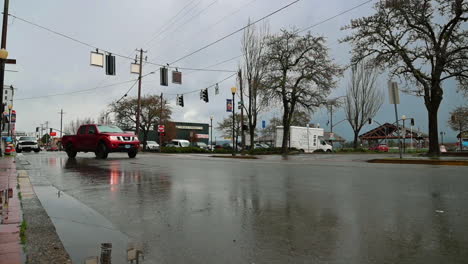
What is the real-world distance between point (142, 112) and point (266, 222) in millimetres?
57040

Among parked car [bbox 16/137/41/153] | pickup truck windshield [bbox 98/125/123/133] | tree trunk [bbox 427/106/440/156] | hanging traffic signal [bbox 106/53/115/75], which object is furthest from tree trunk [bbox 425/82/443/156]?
parked car [bbox 16/137/41/153]

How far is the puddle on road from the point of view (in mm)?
3100

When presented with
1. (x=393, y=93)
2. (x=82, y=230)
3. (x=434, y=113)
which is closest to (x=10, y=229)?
(x=82, y=230)

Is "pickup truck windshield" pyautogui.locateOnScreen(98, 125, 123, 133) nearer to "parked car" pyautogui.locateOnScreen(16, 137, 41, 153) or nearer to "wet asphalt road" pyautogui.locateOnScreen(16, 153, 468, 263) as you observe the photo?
"wet asphalt road" pyautogui.locateOnScreen(16, 153, 468, 263)

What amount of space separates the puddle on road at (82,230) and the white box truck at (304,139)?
36456 millimetres

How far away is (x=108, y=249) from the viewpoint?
3.18m

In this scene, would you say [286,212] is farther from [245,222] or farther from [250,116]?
[250,116]

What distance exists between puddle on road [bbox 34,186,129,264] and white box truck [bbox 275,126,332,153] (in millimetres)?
36456

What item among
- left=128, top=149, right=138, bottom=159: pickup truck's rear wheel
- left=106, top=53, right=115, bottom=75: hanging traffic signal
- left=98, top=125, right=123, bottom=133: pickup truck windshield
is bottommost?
left=128, top=149, right=138, bottom=159: pickup truck's rear wheel

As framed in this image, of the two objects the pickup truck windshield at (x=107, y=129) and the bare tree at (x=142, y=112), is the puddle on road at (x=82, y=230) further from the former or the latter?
the bare tree at (x=142, y=112)

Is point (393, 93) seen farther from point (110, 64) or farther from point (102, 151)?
point (110, 64)

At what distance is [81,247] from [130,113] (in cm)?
5696

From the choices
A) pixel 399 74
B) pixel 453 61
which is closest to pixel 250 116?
pixel 399 74

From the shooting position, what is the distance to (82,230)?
3.84 meters
